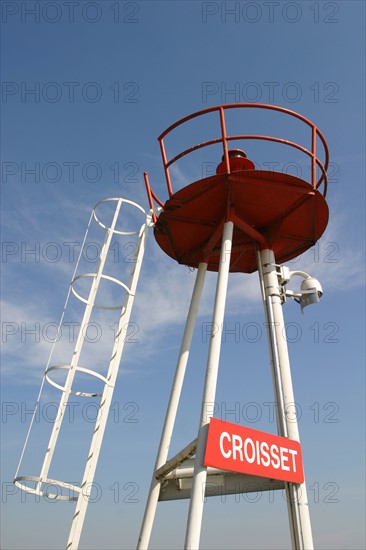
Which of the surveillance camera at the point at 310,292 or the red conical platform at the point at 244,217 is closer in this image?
the red conical platform at the point at 244,217

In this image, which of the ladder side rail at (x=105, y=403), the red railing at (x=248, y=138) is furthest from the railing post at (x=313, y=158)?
the ladder side rail at (x=105, y=403)

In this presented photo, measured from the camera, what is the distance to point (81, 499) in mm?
10578

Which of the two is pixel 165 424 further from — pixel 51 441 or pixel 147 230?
pixel 147 230

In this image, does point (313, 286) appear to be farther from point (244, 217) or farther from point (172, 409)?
point (172, 409)

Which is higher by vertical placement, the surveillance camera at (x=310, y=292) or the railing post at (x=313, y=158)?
the railing post at (x=313, y=158)

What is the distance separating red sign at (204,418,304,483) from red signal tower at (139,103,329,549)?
0.36 meters

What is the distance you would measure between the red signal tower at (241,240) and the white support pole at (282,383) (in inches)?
0.7

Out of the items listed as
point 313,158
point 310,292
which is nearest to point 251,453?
point 310,292

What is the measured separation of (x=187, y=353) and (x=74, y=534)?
423cm

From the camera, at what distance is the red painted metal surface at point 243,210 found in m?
11.0

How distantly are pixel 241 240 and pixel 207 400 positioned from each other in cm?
489

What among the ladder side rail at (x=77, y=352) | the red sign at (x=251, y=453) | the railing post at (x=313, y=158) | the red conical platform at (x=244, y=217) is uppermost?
the railing post at (x=313, y=158)

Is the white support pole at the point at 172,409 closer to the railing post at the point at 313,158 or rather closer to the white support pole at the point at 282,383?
the white support pole at the point at 282,383

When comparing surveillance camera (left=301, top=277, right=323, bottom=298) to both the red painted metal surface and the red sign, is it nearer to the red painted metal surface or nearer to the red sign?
the red painted metal surface
